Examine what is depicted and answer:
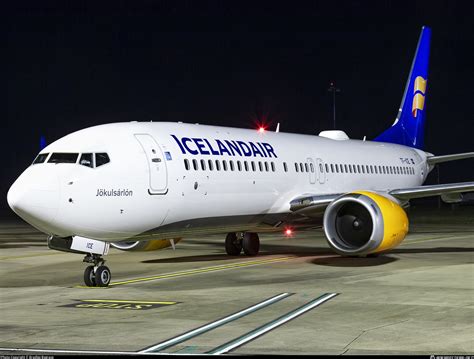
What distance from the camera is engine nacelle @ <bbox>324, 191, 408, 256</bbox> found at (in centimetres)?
1809

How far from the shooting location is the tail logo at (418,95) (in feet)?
108

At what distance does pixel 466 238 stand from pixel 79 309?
2231cm

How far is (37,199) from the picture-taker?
14195mm

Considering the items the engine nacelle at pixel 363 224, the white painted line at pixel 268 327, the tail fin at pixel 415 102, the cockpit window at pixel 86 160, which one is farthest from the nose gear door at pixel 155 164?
the tail fin at pixel 415 102

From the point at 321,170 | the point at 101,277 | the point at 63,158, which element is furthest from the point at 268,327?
the point at 321,170

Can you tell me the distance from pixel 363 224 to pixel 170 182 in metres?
5.57

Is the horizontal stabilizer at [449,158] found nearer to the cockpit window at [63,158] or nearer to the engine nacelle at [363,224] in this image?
the engine nacelle at [363,224]

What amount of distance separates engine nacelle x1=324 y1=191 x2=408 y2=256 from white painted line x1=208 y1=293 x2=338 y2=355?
4.91 meters

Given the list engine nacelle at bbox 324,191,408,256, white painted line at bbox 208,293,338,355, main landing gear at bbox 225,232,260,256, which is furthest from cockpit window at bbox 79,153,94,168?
main landing gear at bbox 225,232,260,256

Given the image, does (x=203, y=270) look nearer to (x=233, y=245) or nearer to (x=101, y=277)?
(x=101, y=277)

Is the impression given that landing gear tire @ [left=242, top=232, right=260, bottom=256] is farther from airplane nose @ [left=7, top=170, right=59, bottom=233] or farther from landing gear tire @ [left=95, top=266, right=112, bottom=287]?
airplane nose @ [left=7, top=170, right=59, bottom=233]

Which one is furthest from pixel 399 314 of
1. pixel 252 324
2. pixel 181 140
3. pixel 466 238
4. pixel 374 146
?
pixel 466 238

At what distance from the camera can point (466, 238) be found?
102 feet

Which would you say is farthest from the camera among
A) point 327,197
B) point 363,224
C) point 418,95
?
point 418,95
